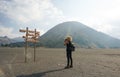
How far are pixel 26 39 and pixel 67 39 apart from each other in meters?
6.44

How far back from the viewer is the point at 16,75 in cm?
1426

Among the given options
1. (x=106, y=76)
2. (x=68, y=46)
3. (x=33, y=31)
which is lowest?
(x=106, y=76)

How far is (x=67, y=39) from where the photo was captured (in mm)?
18109

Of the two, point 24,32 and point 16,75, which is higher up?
point 24,32

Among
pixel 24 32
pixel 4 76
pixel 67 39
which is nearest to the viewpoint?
pixel 4 76

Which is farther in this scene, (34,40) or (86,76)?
(34,40)

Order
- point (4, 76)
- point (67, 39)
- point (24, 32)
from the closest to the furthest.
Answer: point (4, 76), point (67, 39), point (24, 32)

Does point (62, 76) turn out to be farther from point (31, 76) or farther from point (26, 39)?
point (26, 39)

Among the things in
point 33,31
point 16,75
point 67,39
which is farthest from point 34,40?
point 16,75

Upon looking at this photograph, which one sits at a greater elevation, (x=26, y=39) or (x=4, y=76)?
(x=26, y=39)

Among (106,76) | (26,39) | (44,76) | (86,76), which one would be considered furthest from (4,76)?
(26,39)

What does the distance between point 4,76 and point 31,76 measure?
1493mm

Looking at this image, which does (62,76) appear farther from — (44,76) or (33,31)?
(33,31)

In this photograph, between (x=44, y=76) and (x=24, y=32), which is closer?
(x=44, y=76)
